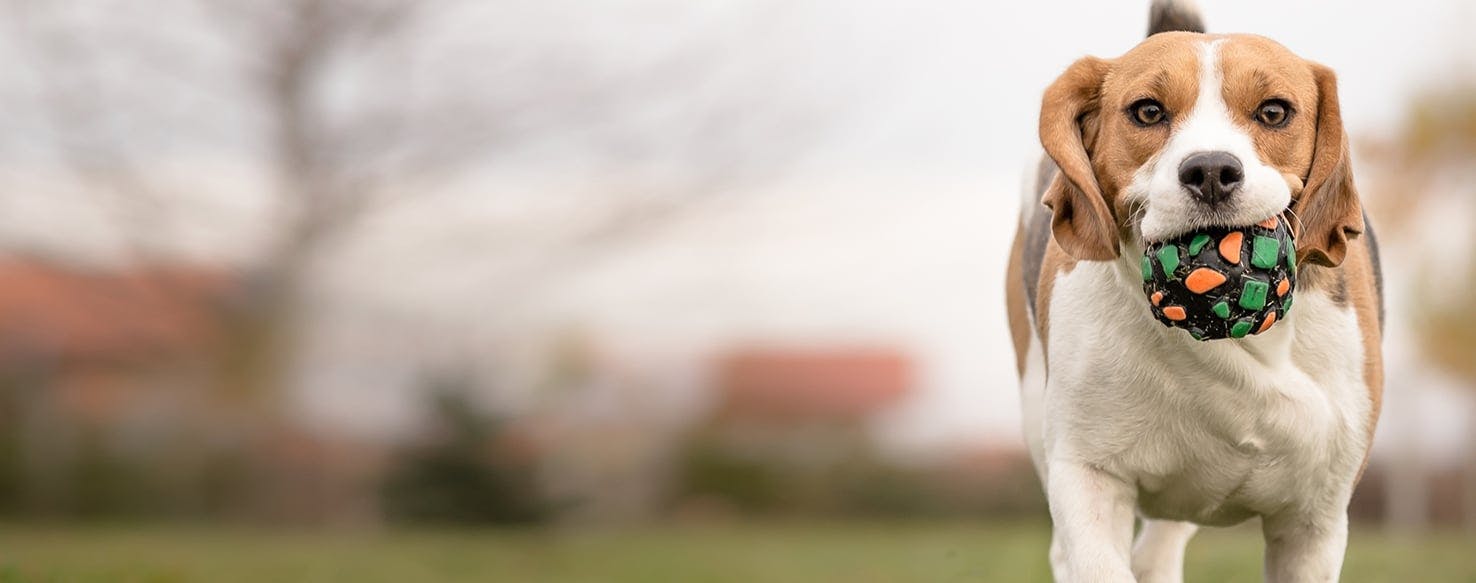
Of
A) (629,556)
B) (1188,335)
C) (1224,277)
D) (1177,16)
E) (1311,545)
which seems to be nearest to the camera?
(1224,277)

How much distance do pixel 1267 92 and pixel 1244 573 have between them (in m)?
5.65

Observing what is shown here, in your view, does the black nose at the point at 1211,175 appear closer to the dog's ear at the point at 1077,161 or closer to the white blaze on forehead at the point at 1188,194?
the white blaze on forehead at the point at 1188,194

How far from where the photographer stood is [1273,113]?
12.5 ft

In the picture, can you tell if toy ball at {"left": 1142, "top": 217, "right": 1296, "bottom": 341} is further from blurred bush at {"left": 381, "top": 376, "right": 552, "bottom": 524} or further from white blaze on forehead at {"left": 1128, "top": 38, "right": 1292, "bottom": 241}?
blurred bush at {"left": 381, "top": 376, "right": 552, "bottom": 524}

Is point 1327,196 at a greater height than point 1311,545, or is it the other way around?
point 1327,196

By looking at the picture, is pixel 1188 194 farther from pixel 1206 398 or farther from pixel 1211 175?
pixel 1206 398

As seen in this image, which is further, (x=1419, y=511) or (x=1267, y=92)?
(x=1419, y=511)

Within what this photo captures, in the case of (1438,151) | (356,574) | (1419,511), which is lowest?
(1419,511)

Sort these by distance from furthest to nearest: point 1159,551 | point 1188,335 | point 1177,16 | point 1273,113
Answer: point 1159,551 → point 1177,16 → point 1188,335 → point 1273,113

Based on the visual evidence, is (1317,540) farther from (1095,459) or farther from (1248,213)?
(1248,213)

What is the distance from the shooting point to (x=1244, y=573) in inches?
348

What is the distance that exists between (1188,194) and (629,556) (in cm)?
1069

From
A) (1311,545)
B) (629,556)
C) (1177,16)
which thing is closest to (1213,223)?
(1311,545)

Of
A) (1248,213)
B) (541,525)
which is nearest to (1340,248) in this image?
(1248,213)
